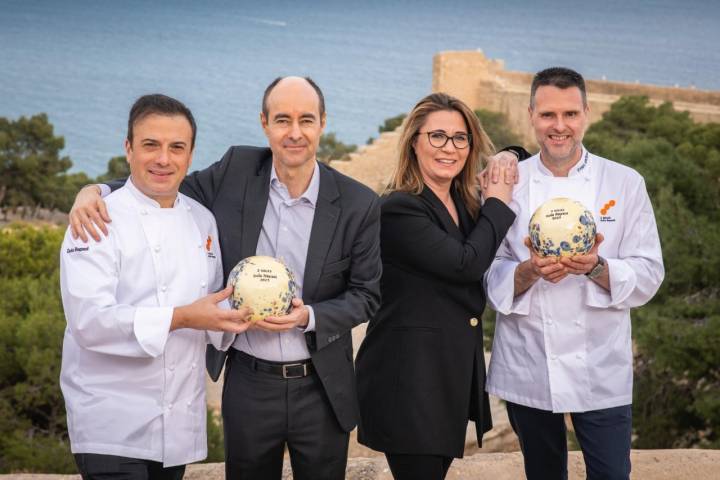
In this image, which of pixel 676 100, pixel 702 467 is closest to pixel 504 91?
pixel 676 100

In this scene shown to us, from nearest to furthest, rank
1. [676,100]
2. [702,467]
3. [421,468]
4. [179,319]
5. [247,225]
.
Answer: [179,319] → [247,225] → [421,468] → [702,467] → [676,100]

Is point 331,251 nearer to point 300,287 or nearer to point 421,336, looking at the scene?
point 300,287

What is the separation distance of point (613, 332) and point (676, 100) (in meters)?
31.2

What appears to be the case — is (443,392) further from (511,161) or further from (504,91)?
(504,91)

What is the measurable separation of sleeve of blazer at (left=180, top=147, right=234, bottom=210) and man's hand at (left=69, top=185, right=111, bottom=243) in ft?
1.42

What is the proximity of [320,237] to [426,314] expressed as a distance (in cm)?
54

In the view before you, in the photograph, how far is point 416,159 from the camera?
3645mm

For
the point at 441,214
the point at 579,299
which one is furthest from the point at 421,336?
the point at 579,299

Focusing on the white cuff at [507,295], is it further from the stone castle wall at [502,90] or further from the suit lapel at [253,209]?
the stone castle wall at [502,90]

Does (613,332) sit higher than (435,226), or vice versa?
(435,226)

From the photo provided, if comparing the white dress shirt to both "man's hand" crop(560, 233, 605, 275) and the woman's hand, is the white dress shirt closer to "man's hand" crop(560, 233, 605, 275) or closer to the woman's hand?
the woman's hand

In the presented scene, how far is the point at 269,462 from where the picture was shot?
3.31 meters

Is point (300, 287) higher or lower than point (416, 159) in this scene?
lower

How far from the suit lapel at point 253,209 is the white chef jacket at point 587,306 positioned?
38.4 inches
